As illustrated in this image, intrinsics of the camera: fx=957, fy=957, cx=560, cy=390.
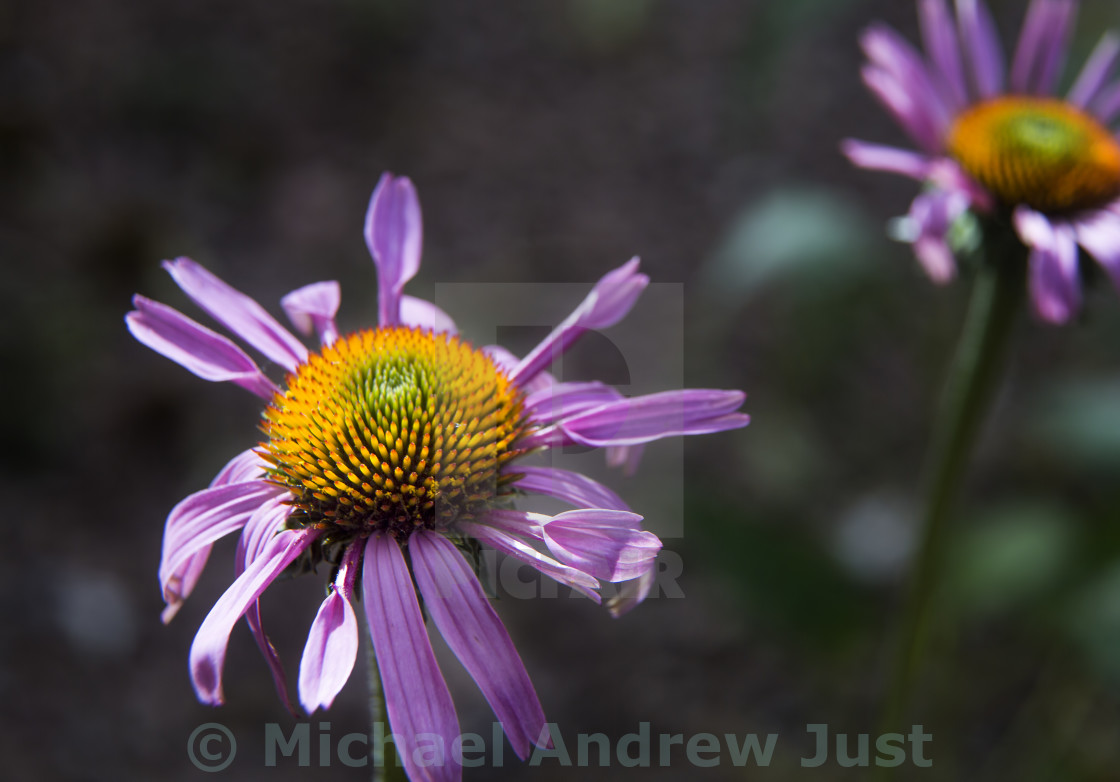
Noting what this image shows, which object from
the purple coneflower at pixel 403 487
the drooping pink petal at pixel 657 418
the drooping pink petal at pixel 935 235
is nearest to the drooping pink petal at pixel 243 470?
the purple coneflower at pixel 403 487

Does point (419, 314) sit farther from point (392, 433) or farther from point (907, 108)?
point (907, 108)

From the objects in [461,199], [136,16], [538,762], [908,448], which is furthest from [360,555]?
[136,16]

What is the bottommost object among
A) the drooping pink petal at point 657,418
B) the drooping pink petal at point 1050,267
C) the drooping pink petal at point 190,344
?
the drooping pink petal at point 657,418

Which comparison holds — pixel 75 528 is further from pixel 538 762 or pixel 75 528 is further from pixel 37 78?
pixel 37 78

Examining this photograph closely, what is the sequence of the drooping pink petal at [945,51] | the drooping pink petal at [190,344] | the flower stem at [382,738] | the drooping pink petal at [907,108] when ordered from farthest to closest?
the drooping pink petal at [945,51]
the drooping pink petal at [907,108]
the drooping pink petal at [190,344]
the flower stem at [382,738]

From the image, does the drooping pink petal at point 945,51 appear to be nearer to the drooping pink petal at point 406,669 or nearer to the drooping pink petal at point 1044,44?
the drooping pink petal at point 1044,44
